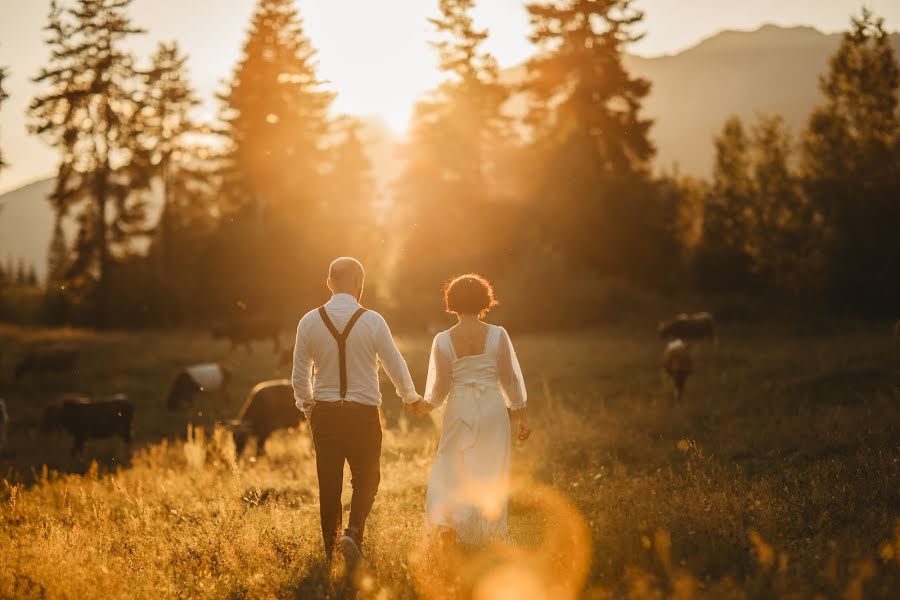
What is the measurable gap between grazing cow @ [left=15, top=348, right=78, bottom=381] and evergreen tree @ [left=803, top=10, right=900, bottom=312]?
31.6 meters

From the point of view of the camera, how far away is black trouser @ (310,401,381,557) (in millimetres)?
6215

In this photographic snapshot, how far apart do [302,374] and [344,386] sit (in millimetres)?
378

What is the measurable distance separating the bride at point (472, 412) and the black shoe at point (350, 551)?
677 mm

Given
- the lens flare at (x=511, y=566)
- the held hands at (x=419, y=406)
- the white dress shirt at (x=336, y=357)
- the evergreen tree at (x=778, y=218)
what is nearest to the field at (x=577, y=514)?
the lens flare at (x=511, y=566)

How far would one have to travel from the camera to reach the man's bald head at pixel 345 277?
6.35 meters

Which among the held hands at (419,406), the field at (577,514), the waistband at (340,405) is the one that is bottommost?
the field at (577,514)

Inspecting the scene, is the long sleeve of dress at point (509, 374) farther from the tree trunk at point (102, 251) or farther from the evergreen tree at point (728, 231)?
the evergreen tree at point (728, 231)

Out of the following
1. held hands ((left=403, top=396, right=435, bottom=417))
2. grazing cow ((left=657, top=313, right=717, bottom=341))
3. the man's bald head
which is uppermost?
the man's bald head

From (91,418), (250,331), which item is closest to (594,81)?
(250,331)

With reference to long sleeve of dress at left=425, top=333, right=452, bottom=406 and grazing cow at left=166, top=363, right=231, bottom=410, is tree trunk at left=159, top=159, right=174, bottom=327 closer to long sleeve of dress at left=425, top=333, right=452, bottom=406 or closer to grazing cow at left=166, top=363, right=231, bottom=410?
grazing cow at left=166, top=363, right=231, bottom=410

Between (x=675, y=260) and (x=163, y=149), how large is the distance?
28.5m

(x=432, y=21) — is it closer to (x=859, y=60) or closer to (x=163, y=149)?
(x=163, y=149)

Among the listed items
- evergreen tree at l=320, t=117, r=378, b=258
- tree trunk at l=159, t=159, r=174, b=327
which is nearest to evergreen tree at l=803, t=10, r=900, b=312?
evergreen tree at l=320, t=117, r=378, b=258

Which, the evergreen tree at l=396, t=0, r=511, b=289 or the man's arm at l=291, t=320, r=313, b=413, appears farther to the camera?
the evergreen tree at l=396, t=0, r=511, b=289
